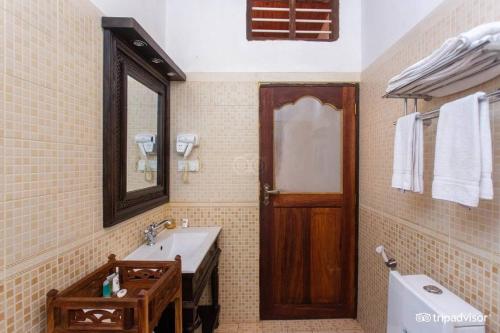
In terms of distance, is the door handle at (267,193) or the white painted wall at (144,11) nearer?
the white painted wall at (144,11)

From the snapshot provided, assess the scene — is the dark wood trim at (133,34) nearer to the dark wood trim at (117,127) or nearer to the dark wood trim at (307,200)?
the dark wood trim at (117,127)

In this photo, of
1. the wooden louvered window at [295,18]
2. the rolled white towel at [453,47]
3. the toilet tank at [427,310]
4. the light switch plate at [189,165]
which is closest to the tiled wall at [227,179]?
the light switch plate at [189,165]

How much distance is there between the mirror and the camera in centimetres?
160

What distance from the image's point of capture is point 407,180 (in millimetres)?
1267

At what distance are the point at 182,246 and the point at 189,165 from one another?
651 millimetres

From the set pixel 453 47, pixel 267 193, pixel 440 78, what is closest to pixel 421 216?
pixel 440 78

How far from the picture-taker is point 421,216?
1.44m

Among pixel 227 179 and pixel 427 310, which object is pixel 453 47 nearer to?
pixel 427 310

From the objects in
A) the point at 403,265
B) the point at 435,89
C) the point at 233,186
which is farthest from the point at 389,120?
the point at 233,186

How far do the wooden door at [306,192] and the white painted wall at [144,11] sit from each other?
0.96 meters

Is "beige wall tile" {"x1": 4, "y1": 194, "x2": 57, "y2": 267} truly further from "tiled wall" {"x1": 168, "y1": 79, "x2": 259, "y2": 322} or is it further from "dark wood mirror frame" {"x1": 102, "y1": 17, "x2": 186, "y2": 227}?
"tiled wall" {"x1": 168, "y1": 79, "x2": 259, "y2": 322}

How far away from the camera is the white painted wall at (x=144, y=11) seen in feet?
4.65

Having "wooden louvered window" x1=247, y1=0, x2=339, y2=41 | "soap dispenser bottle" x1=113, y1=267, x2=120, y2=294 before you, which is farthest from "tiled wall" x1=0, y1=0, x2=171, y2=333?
"wooden louvered window" x1=247, y1=0, x2=339, y2=41

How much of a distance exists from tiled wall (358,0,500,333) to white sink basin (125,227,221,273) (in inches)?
46.9
